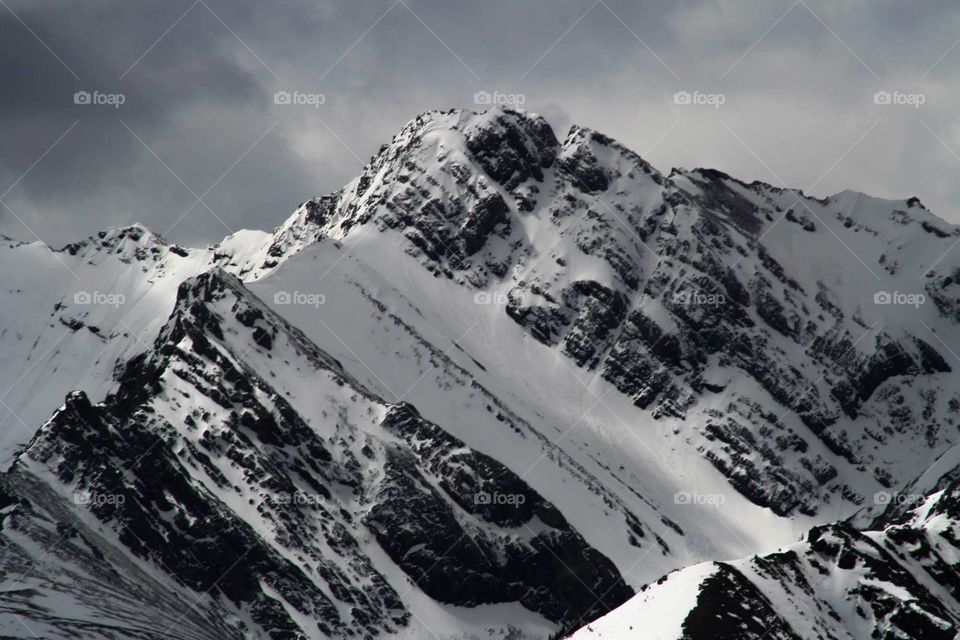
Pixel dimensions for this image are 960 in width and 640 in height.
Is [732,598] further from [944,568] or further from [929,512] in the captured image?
[929,512]

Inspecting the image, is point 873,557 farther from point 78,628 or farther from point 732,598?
point 78,628

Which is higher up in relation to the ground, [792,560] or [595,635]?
[792,560]

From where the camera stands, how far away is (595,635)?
14462 centimetres

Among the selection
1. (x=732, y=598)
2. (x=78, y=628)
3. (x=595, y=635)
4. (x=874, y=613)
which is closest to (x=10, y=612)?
(x=78, y=628)

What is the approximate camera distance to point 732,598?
14088 centimetres

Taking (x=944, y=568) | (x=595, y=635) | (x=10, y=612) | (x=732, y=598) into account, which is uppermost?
(x=944, y=568)

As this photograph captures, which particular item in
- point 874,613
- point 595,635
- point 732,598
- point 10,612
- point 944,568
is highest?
point 944,568

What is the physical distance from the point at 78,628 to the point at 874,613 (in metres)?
118

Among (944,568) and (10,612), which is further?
(10,612)

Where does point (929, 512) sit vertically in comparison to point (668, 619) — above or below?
above

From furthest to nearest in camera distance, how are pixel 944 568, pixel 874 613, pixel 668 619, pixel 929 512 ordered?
pixel 929 512, pixel 944 568, pixel 874 613, pixel 668 619

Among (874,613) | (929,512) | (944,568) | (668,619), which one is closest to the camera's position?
(668,619)

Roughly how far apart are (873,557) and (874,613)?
1015 centimetres

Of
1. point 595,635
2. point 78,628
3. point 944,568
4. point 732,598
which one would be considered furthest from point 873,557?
point 78,628
